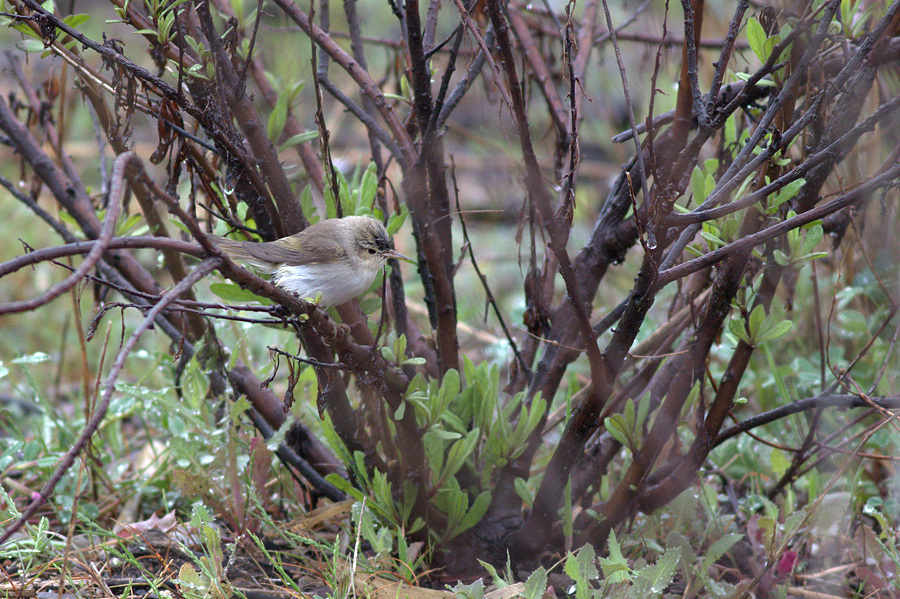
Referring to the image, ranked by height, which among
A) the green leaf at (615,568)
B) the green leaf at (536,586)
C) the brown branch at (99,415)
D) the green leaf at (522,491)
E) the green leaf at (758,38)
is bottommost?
the green leaf at (536,586)

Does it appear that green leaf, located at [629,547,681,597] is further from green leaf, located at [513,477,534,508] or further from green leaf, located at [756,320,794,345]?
green leaf, located at [756,320,794,345]

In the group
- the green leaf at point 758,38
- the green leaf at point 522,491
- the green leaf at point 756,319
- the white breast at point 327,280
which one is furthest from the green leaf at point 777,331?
the white breast at point 327,280

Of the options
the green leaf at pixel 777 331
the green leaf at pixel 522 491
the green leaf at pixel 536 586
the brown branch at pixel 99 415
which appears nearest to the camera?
the brown branch at pixel 99 415

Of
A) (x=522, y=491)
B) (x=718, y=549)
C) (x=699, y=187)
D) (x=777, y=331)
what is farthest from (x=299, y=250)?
(x=718, y=549)

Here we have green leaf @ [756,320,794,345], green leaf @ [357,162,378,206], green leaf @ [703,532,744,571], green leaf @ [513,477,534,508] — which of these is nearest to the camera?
green leaf @ [756,320,794,345]

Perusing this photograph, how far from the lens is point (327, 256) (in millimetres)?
2453

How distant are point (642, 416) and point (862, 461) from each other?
1063mm

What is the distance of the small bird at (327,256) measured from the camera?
2273 mm

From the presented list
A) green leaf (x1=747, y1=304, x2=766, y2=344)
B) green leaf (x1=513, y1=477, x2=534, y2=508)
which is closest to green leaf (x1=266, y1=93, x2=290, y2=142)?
green leaf (x1=513, y1=477, x2=534, y2=508)

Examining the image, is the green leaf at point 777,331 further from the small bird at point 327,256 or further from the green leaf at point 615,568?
the small bird at point 327,256

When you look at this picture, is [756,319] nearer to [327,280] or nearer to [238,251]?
[327,280]

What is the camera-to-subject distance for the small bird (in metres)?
2.27

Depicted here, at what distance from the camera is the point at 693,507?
242cm

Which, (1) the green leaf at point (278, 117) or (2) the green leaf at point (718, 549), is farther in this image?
(1) the green leaf at point (278, 117)
